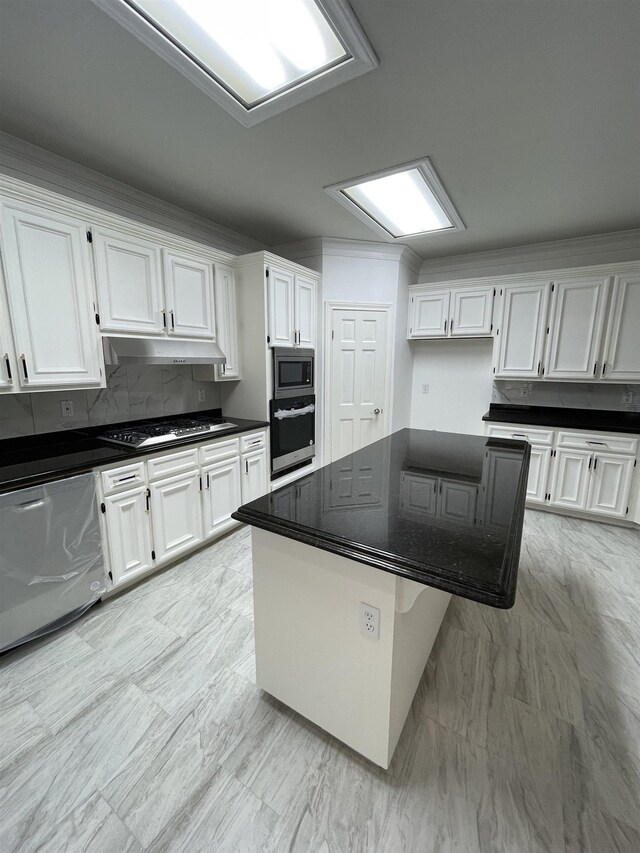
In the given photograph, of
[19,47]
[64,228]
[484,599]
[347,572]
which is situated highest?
[19,47]

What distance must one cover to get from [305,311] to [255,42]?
7.18ft

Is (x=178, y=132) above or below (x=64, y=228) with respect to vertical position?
above

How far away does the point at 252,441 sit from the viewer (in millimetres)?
3020

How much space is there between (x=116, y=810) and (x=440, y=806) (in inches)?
42.8

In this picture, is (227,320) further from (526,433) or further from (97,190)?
(526,433)

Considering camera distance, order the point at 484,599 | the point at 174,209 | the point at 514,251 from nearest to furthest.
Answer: the point at 484,599 → the point at 174,209 → the point at 514,251

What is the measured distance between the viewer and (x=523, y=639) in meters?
1.90

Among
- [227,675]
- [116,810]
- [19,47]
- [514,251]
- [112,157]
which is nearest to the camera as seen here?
[116,810]

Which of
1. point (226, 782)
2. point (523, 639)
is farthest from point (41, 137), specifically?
point (523, 639)

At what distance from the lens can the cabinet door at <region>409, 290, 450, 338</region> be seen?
3.94 metres

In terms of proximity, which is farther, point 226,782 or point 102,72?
point 102,72

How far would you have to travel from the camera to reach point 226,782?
48.3 inches

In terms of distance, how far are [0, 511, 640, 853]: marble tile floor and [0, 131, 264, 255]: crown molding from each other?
2.66 m

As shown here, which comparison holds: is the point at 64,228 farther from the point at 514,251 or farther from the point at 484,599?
the point at 514,251
